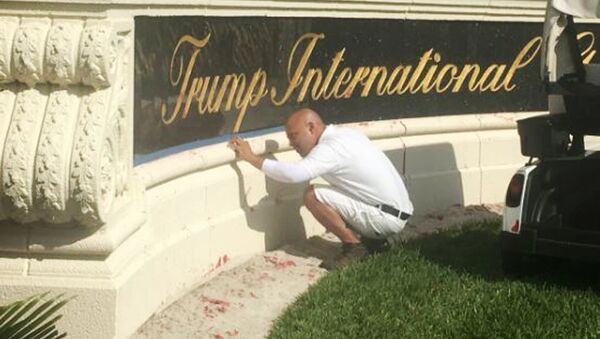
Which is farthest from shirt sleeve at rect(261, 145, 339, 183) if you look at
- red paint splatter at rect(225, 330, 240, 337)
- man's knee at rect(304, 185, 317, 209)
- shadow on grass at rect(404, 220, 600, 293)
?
red paint splatter at rect(225, 330, 240, 337)

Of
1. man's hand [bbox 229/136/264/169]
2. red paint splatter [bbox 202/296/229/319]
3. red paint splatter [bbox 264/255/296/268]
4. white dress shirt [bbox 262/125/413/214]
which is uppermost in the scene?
man's hand [bbox 229/136/264/169]

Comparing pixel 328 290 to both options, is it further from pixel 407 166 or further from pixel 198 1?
pixel 407 166

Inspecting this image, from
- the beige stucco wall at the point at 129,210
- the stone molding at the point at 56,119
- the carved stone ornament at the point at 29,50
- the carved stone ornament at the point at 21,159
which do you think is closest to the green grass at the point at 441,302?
the beige stucco wall at the point at 129,210

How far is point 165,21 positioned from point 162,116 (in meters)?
0.54

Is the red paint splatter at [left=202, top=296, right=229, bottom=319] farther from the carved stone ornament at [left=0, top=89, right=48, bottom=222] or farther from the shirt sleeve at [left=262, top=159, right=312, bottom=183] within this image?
the carved stone ornament at [left=0, top=89, right=48, bottom=222]

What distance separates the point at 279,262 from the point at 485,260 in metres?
1.41

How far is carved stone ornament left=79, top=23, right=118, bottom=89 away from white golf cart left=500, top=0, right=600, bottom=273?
295cm

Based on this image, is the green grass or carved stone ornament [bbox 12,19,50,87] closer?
carved stone ornament [bbox 12,19,50,87]

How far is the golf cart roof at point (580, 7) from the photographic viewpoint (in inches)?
323

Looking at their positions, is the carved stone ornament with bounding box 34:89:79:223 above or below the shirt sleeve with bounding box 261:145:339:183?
above

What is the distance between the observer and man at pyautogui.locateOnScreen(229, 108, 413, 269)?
28.2 feet

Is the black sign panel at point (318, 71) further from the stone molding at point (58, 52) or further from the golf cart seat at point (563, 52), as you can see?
the golf cart seat at point (563, 52)

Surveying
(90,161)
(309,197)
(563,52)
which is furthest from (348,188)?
(90,161)

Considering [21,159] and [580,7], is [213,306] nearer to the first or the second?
[21,159]
